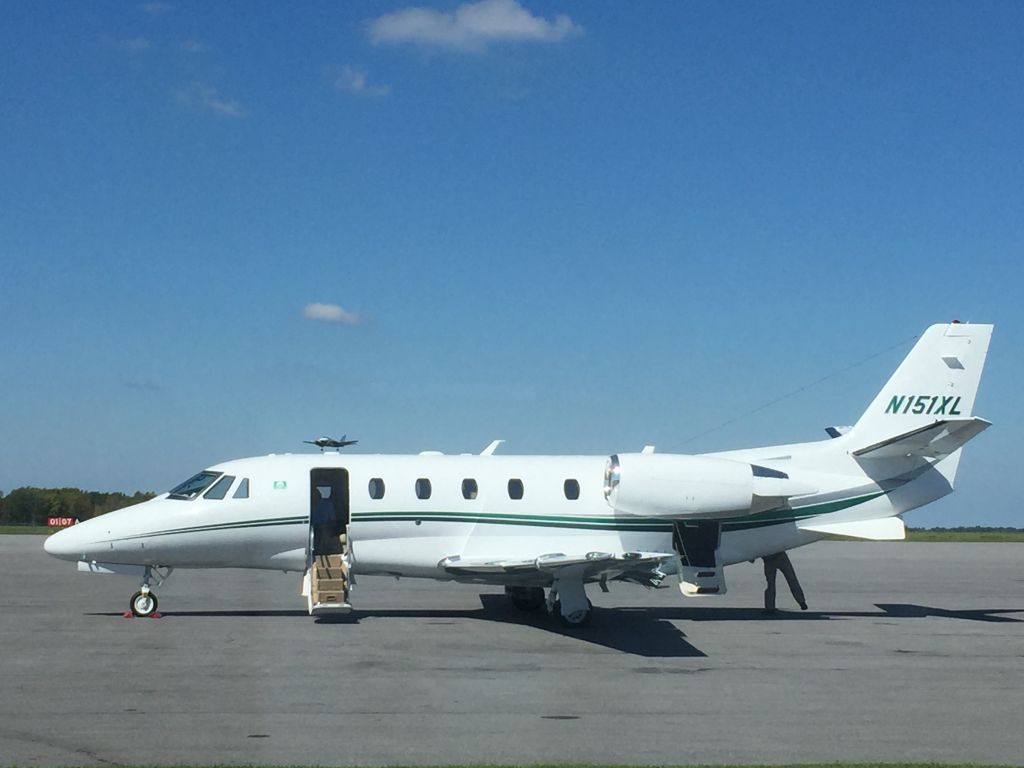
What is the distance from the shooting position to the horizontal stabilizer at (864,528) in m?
20.4

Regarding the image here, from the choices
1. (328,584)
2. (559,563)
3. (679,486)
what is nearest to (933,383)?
(679,486)

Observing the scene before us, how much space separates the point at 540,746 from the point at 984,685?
6486mm

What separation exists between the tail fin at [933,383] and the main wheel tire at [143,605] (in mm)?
12886

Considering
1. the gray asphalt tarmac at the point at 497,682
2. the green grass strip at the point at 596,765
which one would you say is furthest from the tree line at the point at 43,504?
the green grass strip at the point at 596,765

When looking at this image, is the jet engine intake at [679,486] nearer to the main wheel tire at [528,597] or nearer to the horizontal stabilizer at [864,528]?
the horizontal stabilizer at [864,528]

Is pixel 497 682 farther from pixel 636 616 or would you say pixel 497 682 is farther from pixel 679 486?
pixel 636 616

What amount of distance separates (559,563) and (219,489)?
246 inches

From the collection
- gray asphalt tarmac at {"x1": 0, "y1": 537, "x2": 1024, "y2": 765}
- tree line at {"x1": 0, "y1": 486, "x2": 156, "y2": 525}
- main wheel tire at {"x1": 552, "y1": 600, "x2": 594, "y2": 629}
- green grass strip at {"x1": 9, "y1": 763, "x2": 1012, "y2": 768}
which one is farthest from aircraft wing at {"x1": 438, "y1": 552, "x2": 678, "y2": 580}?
tree line at {"x1": 0, "y1": 486, "x2": 156, "y2": 525}

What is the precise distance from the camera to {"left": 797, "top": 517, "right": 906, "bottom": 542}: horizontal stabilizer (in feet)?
66.8

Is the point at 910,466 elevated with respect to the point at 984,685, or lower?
elevated

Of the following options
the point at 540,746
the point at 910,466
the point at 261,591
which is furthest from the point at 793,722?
the point at 261,591

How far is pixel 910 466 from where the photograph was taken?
818 inches

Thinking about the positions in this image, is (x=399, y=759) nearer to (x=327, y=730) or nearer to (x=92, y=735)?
(x=327, y=730)

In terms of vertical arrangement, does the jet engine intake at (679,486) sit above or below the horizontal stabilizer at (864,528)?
above
